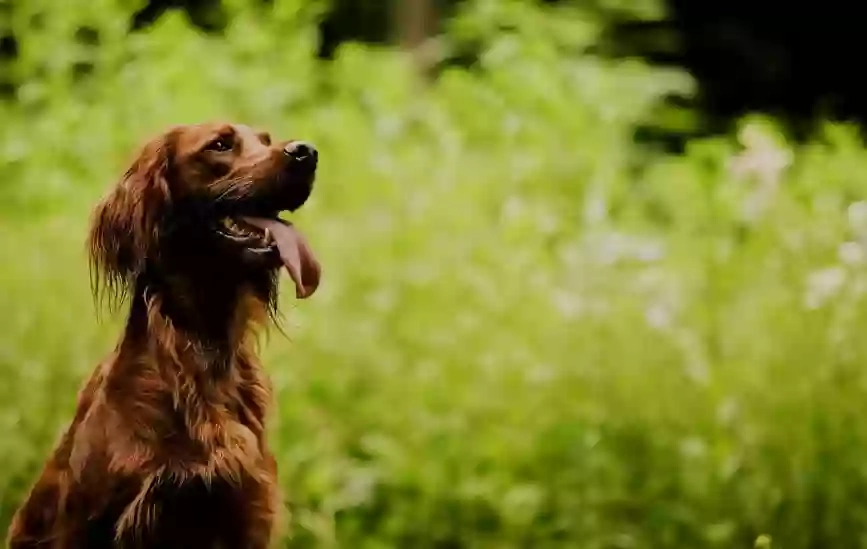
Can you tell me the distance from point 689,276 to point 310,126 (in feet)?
6.29

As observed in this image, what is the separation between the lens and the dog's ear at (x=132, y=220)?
1766 mm

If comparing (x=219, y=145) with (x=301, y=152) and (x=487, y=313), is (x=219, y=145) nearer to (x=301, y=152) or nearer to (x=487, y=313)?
(x=301, y=152)

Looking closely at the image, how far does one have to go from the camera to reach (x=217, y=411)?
1.71m

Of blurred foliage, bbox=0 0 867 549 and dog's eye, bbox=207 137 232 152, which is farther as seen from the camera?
blurred foliage, bbox=0 0 867 549

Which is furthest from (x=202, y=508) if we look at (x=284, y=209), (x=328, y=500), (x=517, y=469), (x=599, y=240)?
(x=599, y=240)

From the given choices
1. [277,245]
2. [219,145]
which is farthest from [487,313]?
[277,245]

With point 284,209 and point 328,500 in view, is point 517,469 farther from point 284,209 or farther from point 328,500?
point 284,209

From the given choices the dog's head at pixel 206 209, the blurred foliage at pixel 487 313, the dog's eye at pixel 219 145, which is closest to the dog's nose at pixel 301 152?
the dog's head at pixel 206 209

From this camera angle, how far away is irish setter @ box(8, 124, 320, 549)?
1.66m

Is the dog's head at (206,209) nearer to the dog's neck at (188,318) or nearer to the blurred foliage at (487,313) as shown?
the dog's neck at (188,318)

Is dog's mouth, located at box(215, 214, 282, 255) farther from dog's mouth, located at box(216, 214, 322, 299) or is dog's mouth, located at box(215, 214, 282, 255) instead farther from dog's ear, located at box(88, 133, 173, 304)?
dog's ear, located at box(88, 133, 173, 304)

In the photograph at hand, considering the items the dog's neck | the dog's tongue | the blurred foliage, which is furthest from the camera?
the blurred foliage

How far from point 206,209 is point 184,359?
20 centimetres

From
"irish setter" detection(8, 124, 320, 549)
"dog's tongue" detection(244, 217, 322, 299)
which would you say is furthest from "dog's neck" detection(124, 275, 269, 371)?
"dog's tongue" detection(244, 217, 322, 299)
